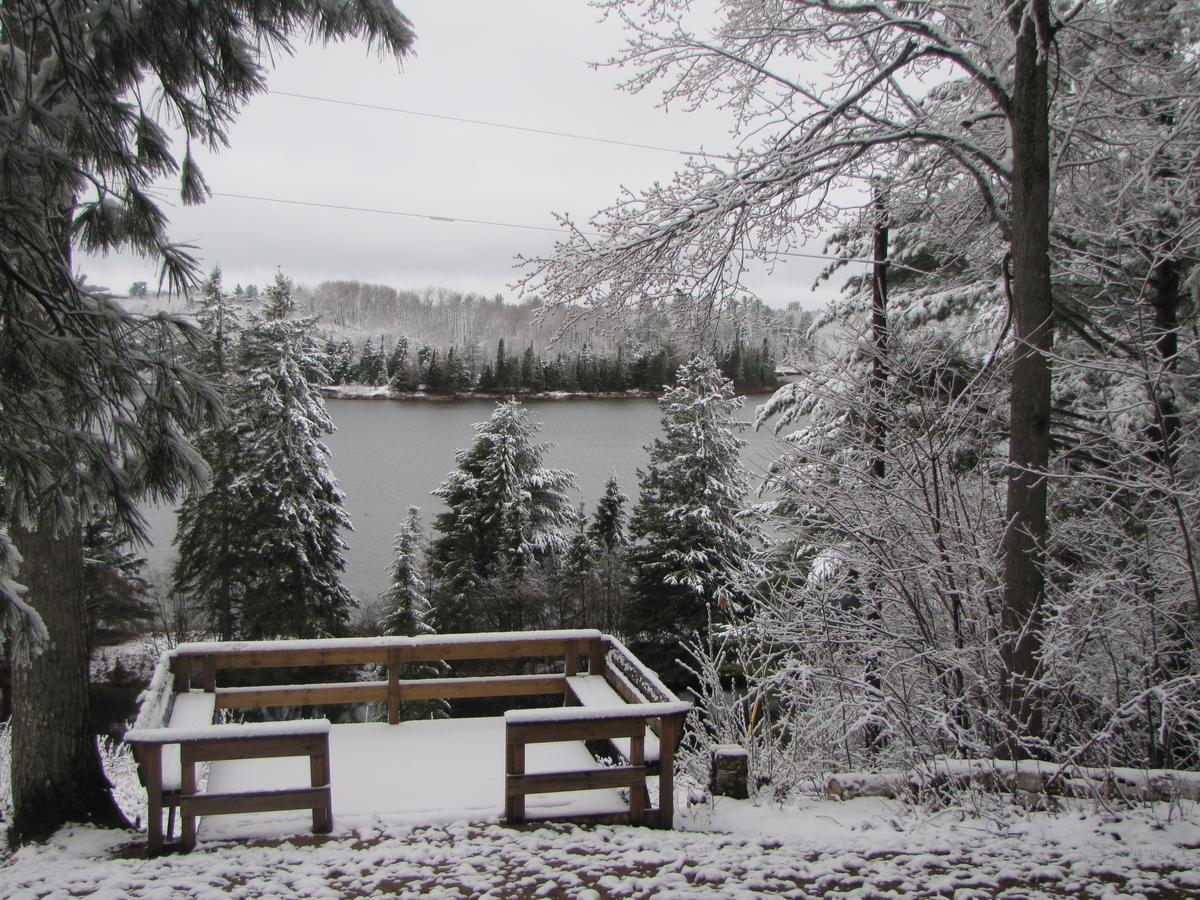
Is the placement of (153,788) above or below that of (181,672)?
below

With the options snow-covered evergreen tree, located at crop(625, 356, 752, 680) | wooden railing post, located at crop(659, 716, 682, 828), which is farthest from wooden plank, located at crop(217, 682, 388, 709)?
snow-covered evergreen tree, located at crop(625, 356, 752, 680)

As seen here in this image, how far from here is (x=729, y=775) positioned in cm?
561

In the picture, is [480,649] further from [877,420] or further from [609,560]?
[609,560]

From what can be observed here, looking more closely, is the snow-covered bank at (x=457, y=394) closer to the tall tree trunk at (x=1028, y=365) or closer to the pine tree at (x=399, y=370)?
the pine tree at (x=399, y=370)

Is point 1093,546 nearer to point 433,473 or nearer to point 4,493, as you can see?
point 4,493

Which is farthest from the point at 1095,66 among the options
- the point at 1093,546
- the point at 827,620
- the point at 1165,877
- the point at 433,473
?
the point at 433,473

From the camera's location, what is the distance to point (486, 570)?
27.4 metres

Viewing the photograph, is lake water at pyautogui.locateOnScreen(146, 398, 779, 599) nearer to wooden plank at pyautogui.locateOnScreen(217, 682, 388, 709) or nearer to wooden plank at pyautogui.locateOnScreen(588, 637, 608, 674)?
wooden plank at pyautogui.locateOnScreen(588, 637, 608, 674)

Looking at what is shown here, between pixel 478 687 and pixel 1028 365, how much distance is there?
471 cm

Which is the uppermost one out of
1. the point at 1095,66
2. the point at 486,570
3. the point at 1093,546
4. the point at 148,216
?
the point at 1095,66

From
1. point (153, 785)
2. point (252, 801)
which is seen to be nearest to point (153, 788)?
point (153, 785)

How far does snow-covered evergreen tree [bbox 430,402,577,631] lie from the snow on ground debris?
2150 centimetres

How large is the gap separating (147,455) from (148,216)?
1381 mm

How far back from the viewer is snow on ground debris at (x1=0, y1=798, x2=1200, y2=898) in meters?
4.16
